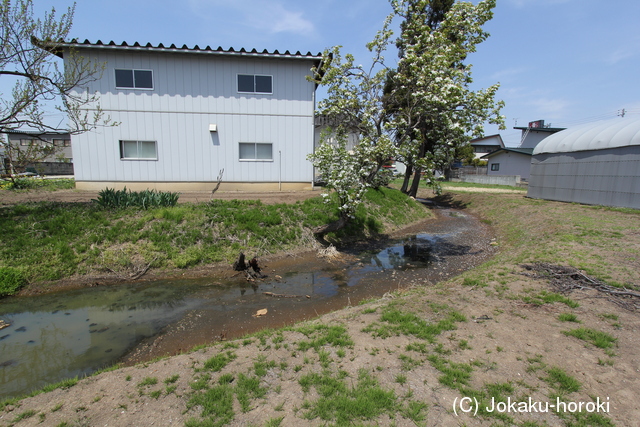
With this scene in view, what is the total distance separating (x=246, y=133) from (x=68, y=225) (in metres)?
8.71

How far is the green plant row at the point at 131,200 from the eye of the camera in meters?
9.40

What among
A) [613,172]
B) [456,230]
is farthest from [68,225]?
[613,172]

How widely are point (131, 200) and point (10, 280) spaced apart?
11.4 ft

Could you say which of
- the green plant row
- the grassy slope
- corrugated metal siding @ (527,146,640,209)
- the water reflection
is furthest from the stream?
corrugated metal siding @ (527,146,640,209)

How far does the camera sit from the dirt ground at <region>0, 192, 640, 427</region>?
3.03 metres

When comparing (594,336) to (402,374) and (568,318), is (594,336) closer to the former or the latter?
(568,318)

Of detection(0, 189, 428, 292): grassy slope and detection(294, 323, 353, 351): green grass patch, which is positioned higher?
detection(0, 189, 428, 292): grassy slope

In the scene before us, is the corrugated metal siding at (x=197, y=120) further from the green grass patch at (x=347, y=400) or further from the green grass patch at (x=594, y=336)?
the green grass patch at (x=594, y=336)

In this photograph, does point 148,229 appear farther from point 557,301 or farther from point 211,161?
point 557,301

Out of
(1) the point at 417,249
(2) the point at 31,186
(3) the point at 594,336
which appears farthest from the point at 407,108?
(2) the point at 31,186

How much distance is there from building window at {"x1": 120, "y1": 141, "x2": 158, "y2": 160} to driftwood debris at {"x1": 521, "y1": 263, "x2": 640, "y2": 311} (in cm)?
1519

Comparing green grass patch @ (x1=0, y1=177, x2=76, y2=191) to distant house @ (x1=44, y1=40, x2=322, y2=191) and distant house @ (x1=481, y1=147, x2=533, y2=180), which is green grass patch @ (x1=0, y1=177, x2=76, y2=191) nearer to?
distant house @ (x1=44, y1=40, x2=322, y2=191)

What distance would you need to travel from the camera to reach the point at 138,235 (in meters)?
8.45

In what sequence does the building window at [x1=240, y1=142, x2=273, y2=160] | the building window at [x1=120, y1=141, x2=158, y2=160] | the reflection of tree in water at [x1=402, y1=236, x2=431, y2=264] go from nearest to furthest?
the reflection of tree in water at [x1=402, y1=236, x2=431, y2=264] < the building window at [x1=120, y1=141, x2=158, y2=160] < the building window at [x1=240, y1=142, x2=273, y2=160]
